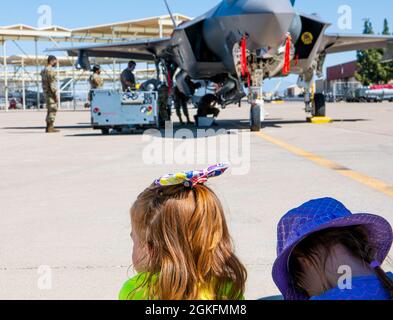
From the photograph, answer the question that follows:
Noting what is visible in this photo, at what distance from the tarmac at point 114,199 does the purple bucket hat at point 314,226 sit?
122 centimetres

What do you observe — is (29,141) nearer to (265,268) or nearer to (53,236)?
(53,236)

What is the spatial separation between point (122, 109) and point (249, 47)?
3.95 metres

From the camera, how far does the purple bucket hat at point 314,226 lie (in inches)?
63.3

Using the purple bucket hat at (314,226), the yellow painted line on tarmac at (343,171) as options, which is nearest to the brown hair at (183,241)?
the purple bucket hat at (314,226)

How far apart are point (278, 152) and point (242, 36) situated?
14.0 feet

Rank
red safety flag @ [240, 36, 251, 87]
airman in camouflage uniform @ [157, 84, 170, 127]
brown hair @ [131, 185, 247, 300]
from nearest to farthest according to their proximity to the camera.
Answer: brown hair @ [131, 185, 247, 300], red safety flag @ [240, 36, 251, 87], airman in camouflage uniform @ [157, 84, 170, 127]

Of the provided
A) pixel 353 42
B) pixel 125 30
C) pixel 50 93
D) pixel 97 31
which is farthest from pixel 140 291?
pixel 97 31

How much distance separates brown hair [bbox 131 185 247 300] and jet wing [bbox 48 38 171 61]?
17.6 m

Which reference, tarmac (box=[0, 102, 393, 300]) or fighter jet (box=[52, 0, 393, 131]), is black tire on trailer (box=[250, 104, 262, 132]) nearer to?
fighter jet (box=[52, 0, 393, 131])

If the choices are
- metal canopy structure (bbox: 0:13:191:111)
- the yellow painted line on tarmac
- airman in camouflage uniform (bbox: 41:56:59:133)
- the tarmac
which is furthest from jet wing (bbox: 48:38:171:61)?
metal canopy structure (bbox: 0:13:191:111)

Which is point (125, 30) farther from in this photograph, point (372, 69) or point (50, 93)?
point (372, 69)

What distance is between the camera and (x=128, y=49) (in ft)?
71.7

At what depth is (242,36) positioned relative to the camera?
12797mm

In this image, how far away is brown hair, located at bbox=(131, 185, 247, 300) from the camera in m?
1.83
